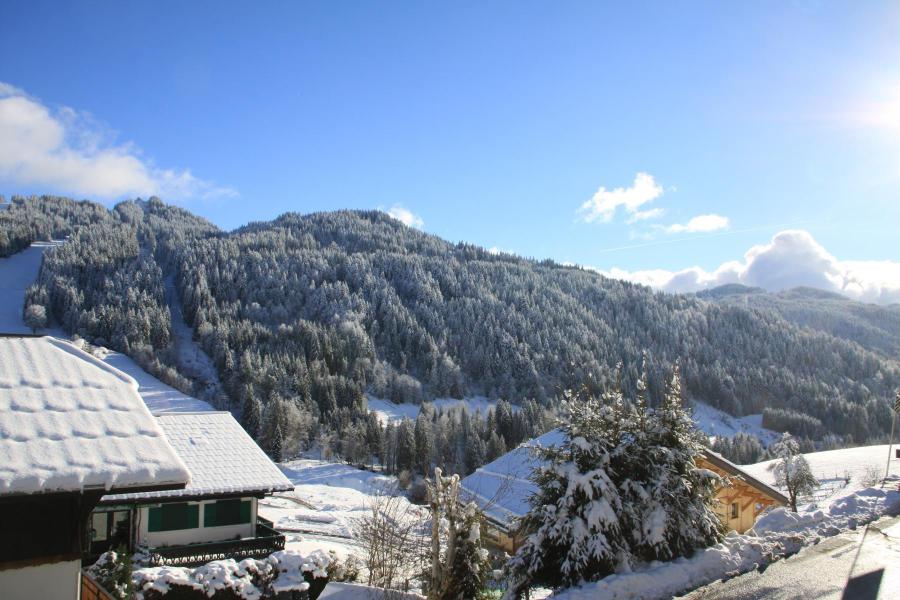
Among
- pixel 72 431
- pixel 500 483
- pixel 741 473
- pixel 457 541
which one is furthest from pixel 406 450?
pixel 72 431

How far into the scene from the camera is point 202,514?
2162 cm

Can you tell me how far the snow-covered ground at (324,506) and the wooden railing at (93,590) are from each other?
5626 mm

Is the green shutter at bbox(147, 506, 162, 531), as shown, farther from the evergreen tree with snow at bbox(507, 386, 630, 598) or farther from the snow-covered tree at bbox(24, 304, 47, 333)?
the snow-covered tree at bbox(24, 304, 47, 333)

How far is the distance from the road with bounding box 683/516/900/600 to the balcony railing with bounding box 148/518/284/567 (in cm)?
1553

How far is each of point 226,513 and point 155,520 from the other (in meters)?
2.35

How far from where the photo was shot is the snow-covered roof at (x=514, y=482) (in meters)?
16.8

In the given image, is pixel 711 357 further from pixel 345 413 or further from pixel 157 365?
pixel 157 365

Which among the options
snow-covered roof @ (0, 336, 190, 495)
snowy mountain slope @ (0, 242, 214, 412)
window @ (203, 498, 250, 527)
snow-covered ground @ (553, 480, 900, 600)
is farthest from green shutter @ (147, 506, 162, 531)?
snowy mountain slope @ (0, 242, 214, 412)

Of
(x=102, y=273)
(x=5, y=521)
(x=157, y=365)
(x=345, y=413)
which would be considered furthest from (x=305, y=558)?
(x=102, y=273)

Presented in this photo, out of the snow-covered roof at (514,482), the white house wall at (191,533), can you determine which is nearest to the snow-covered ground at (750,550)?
the snow-covered roof at (514,482)

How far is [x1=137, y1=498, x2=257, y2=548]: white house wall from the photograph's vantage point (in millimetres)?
20672

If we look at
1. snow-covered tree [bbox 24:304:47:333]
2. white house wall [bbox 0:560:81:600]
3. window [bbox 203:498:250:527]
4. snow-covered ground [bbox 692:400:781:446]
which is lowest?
snow-covered ground [bbox 692:400:781:446]

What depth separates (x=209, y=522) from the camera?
2162 cm

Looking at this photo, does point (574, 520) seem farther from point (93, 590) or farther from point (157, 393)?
point (157, 393)
